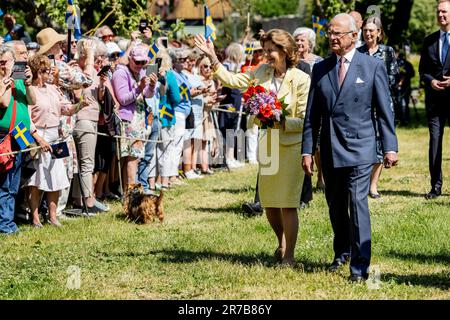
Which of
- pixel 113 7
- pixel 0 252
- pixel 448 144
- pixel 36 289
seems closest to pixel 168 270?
pixel 36 289

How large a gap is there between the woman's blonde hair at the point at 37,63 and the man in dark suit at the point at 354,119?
13.4 feet

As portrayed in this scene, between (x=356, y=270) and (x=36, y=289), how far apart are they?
2678mm

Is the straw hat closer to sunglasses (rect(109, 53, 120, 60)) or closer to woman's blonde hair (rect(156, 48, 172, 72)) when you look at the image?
sunglasses (rect(109, 53, 120, 60))

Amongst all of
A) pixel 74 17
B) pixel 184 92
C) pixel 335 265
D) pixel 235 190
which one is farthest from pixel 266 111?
pixel 184 92

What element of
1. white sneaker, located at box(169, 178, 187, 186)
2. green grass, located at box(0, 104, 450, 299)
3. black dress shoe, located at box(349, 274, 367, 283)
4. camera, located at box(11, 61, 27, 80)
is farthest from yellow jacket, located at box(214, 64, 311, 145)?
white sneaker, located at box(169, 178, 187, 186)

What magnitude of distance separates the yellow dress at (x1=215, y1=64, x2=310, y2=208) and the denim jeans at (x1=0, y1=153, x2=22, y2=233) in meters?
3.33

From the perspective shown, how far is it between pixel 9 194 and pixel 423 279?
5037 mm

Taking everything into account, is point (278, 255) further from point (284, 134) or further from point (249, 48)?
point (249, 48)

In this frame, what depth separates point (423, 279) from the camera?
8266 millimetres

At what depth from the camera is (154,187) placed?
15.0 meters

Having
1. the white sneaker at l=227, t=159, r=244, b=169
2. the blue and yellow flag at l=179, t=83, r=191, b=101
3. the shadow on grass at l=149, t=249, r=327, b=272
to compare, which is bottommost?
the white sneaker at l=227, t=159, r=244, b=169

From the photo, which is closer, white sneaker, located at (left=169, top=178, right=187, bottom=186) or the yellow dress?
the yellow dress

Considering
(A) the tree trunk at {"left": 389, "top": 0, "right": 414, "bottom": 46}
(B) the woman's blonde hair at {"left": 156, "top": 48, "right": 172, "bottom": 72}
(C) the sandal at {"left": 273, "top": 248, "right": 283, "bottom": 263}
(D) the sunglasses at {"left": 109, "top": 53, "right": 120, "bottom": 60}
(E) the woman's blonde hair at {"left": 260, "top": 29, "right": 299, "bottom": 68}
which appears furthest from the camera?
(A) the tree trunk at {"left": 389, "top": 0, "right": 414, "bottom": 46}

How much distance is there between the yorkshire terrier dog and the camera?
11633 millimetres
